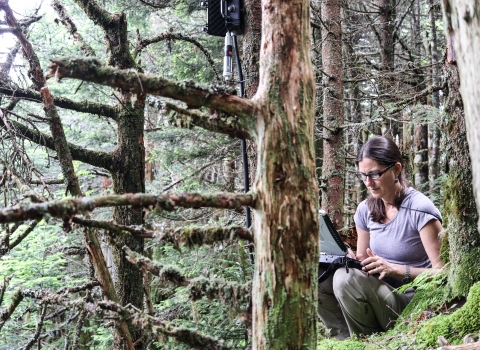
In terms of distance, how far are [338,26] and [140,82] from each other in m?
7.01

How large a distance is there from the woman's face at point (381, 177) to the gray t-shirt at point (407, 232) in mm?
171

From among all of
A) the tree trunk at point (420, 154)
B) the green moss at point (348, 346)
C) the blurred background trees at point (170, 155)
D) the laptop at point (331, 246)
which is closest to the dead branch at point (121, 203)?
the blurred background trees at point (170, 155)

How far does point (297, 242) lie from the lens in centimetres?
152

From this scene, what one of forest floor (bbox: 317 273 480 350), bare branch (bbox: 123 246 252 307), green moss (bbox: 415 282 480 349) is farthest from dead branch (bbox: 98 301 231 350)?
green moss (bbox: 415 282 480 349)

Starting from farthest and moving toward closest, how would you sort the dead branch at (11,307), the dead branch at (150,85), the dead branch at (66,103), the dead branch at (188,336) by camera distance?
1. the dead branch at (66,103)
2. the dead branch at (11,307)
3. the dead branch at (188,336)
4. the dead branch at (150,85)

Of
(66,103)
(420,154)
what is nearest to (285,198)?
(66,103)

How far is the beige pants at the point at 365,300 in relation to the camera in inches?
139

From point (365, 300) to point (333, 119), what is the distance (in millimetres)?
4486

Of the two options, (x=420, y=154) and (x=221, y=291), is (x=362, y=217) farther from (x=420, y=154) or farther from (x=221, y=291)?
(x=420, y=154)

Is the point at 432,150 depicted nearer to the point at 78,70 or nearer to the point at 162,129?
the point at 162,129

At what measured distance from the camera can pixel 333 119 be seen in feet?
24.8

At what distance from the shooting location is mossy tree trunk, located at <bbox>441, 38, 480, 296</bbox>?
298 cm

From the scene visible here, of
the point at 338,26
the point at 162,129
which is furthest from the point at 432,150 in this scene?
the point at 162,129

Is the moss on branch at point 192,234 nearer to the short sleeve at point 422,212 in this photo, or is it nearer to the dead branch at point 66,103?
the short sleeve at point 422,212
